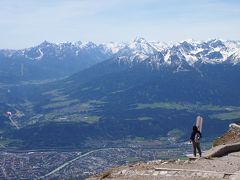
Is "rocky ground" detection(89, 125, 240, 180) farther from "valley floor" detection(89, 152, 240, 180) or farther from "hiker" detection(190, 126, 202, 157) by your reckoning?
"hiker" detection(190, 126, 202, 157)

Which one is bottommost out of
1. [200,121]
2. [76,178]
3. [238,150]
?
[76,178]

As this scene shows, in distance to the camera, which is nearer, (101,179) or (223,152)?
(101,179)

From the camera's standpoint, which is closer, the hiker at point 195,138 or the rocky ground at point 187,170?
the rocky ground at point 187,170

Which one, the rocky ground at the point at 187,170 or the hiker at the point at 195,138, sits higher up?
the hiker at the point at 195,138

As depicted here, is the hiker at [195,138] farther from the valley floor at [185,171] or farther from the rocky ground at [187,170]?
the valley floor at [185,171]

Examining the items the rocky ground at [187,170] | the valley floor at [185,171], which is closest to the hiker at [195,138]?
the rocky ground at [187,170]

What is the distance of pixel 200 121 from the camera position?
36.0m

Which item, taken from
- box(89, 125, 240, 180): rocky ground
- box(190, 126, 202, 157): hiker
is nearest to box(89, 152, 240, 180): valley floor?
box(89, 125, 240, 180): rocky ground

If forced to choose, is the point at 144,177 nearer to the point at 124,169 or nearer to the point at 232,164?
the point at 124,169

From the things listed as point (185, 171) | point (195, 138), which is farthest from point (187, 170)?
point (195, 138)

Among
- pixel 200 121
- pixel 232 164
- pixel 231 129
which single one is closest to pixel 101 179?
pixel 232 164

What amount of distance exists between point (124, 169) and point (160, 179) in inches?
156

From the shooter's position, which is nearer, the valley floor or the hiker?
the valley floor

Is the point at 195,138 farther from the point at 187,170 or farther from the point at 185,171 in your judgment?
the point at 185,171
